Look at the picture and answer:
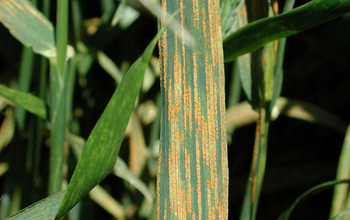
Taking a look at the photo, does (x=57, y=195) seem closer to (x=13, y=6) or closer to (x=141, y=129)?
(x=13, y=6)

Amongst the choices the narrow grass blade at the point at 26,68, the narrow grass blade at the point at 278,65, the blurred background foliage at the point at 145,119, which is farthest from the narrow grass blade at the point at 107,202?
the narrow grass blade at the point at 278,65

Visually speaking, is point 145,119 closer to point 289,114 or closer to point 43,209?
point 289,114

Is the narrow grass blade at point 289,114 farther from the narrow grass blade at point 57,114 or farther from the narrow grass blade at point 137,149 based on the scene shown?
the narrow grass blade at point 57,114

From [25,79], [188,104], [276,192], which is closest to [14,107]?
[25,79]

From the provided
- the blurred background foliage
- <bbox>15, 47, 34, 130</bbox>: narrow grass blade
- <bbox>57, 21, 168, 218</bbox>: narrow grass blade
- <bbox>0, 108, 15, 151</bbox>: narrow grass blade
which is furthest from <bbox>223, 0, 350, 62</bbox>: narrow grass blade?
<bbox>0, 108, 15, 151</bbox>: narrow grass blade

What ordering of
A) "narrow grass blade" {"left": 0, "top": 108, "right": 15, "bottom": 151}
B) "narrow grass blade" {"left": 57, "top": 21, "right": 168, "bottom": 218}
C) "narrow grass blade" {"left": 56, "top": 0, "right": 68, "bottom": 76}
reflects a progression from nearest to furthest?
1. "narrow grass blade" {"left": 57, "top": 21, "right": 168, "bottom": 218}
2. "narrow grass blade" {"left": 56, "top": 0, "right": 68, "bottom": 76}
3. "narrow grass blade" {"left": 0, "top": 108, "right": 15, "bottom": 151}

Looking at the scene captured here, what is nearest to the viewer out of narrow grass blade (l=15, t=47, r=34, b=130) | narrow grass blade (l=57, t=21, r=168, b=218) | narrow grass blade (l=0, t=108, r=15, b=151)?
narrow grass blade (l=57, t=21, r=168, b=218)

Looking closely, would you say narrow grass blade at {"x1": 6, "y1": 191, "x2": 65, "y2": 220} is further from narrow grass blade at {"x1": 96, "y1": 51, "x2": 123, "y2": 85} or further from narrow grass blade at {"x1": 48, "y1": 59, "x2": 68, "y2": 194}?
narrow grass blade at {"x1": 96, "y1": 51, "x2": 123, "y2": 85}
